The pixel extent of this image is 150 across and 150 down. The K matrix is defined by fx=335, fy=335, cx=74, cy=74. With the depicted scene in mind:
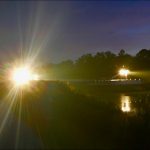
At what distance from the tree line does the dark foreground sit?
252 ft

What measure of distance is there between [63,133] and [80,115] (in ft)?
13.4

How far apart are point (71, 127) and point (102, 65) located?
4502 inches

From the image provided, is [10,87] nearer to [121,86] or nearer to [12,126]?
[12,126]

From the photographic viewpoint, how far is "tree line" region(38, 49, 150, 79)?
340 feet

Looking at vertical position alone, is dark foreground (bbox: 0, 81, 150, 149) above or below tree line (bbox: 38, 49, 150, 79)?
below

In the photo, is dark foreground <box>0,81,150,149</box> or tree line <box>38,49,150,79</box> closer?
dark foreground <box>0,81,150,149</box>

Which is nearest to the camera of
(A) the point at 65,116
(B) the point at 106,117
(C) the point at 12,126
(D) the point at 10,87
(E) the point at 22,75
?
(C) the point at 12,126

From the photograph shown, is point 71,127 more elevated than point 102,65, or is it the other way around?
point 102,65

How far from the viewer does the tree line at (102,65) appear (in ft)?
340

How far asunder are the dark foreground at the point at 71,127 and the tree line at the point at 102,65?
76.9m

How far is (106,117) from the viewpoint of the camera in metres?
17.3

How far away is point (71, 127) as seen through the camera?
603 inches

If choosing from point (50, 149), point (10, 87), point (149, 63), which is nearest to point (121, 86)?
point (10, 87)

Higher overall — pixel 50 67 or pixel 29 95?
pixel 50 67
